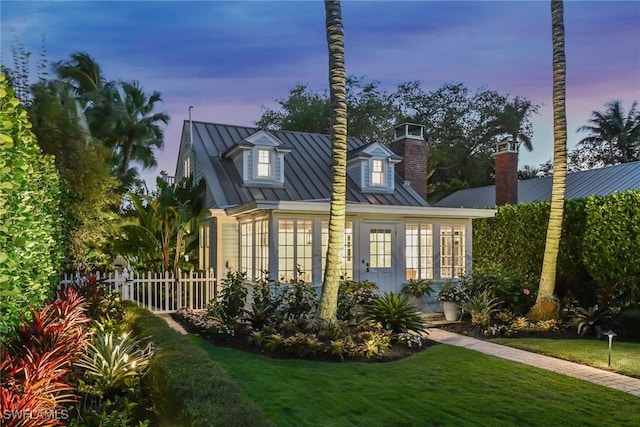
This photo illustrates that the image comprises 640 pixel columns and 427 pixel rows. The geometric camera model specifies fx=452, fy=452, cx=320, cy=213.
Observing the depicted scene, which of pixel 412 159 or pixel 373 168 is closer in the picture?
pixel 373 168

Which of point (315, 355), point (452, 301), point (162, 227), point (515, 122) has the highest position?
point (515, 122)

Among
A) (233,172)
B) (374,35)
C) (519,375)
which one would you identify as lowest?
(519,375)

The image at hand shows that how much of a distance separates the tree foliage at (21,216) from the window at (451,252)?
1061 centimetres

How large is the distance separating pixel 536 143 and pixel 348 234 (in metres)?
26.1

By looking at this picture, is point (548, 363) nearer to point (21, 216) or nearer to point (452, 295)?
point (452, 295)

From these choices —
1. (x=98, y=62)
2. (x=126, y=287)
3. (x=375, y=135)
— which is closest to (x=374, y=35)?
(x=126, y=287)

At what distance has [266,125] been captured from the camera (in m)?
32.2

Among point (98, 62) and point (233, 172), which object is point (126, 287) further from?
point (98, 62)

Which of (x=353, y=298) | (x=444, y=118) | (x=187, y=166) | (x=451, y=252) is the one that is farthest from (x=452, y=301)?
(x=444, y=118)

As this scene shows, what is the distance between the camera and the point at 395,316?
9.22 metres

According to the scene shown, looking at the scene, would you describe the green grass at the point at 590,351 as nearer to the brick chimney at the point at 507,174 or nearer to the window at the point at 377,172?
the window at the point at 377,172

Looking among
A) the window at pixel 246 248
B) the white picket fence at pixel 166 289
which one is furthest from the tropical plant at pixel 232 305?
the window at pixel 246 248

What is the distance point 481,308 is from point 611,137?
29.9m

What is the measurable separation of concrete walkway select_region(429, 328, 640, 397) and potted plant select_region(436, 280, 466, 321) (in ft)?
5.42
